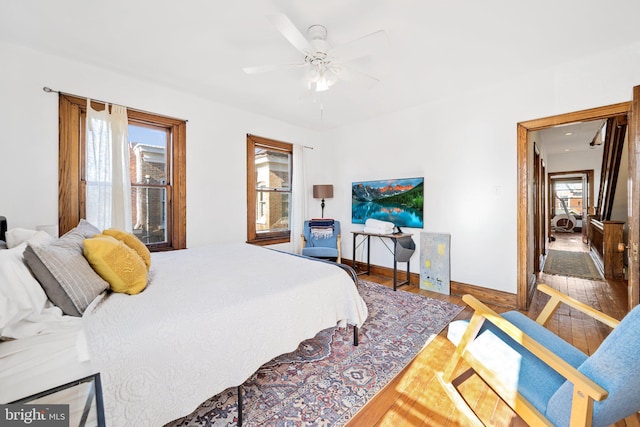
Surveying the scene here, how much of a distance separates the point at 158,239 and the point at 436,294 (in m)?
3.73

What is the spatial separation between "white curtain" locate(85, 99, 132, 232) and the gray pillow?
1562 mm

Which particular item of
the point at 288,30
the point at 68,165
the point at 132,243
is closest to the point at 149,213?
the point at 68,165

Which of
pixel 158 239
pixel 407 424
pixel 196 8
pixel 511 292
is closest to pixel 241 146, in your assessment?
pixel 158 239

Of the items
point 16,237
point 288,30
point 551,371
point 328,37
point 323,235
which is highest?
point 328,37

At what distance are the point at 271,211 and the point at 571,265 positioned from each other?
5742 millimetres

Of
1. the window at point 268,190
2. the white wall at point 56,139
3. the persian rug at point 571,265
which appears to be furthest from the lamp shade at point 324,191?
the persian rug at point 571,265

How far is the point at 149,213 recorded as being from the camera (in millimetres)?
3254

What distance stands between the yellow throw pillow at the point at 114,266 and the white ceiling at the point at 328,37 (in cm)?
171

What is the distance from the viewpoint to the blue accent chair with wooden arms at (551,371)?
0.93m

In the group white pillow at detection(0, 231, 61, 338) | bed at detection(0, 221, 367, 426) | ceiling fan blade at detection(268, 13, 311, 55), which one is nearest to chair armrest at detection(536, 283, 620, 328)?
bed at detection(0, 221, 367, 426)

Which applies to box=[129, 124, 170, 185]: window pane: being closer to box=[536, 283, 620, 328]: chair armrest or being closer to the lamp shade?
the lamp shade

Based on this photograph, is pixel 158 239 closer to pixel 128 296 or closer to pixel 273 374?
pixel 128 296

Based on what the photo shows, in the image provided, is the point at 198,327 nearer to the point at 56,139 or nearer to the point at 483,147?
the point at 56,139

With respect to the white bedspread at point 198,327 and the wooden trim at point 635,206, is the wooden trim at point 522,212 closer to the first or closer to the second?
the wooden trim at point 635,206
